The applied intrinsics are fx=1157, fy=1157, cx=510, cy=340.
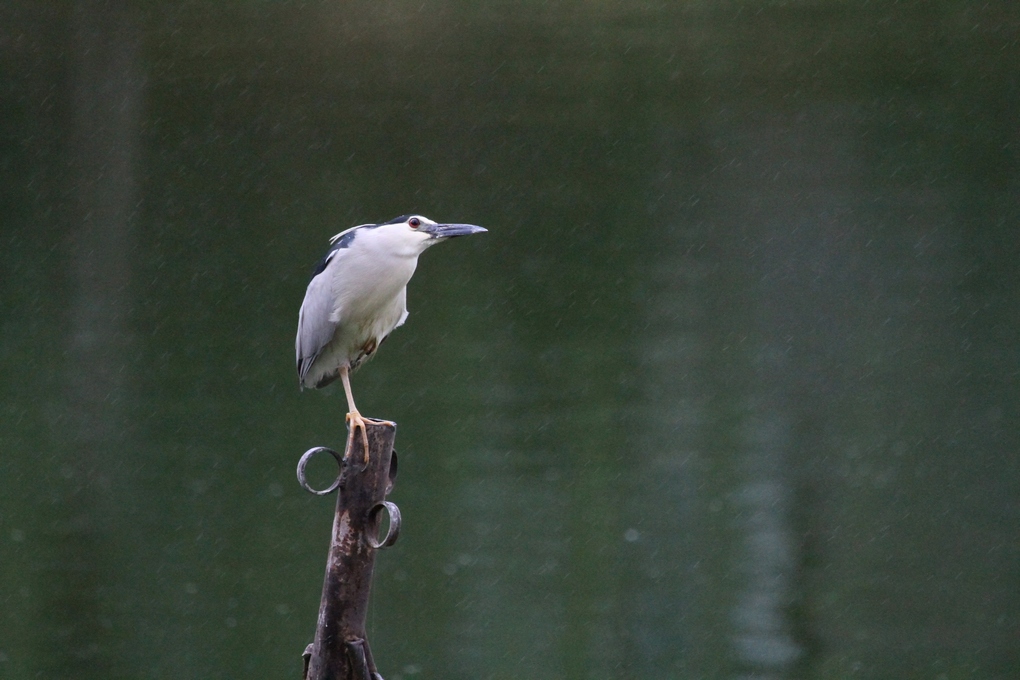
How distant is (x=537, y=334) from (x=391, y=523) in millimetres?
3200

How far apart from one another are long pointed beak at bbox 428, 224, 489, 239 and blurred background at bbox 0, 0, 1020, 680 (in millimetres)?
2434

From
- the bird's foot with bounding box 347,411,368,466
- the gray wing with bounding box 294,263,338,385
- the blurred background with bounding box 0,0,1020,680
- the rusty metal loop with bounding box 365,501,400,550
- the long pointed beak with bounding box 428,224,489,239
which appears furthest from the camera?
the blurred background with bounding box 0,0,1020,680

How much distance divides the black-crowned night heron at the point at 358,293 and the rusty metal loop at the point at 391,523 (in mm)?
224

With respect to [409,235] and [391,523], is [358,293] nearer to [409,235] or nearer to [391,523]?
[409,235]

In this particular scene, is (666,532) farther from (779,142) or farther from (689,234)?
(779,142)

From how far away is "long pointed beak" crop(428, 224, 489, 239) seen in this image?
2.30 meters

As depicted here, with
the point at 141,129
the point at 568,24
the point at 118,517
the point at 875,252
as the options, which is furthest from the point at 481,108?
the point at 118,517

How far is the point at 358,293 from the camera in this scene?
2471mm

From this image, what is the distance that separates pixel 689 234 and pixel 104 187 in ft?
8.80

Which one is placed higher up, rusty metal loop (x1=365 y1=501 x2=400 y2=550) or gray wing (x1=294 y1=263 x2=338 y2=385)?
gray wing (x1=294 y1=263 x2=338 y2=385)

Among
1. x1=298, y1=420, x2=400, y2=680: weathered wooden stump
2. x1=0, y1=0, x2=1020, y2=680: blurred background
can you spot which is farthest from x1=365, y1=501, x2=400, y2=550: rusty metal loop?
x1=0, y1=0, x2=1020, y2=680: blurred background

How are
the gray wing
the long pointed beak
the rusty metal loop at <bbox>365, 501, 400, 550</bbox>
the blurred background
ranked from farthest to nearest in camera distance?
the blurred background, the gray wing, the long pointed beak, the rusty metal loop at <bbox>365, 501, 400, 550</bbox>

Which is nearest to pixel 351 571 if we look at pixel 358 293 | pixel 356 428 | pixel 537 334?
pixel 356 428

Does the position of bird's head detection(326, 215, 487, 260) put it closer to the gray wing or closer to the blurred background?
the gray wing
